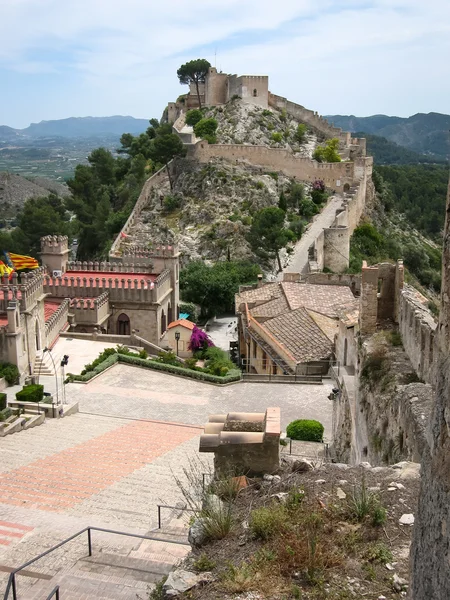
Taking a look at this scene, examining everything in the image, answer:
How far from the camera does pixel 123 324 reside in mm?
32500

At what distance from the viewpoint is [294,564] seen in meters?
5.75

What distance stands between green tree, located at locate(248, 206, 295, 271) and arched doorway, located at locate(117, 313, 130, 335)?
17.5 m

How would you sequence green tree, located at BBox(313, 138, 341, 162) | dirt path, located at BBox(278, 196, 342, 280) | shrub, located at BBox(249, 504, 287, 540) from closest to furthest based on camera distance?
shrub, located at BBox(249, 504, 287, 540), dirt path, located at BBox(278, 196, 342, 280), green tree, located at BBox(313, 138, 341, 162)

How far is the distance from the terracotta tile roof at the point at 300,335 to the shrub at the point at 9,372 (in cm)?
999

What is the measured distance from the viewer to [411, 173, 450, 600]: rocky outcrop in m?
3.94

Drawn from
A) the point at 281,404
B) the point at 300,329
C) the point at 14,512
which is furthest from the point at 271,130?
the point at 14,512

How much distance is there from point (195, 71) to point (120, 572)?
74979mm

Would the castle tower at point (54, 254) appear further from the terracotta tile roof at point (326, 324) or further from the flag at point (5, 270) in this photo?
the terracotta tile roof at point (326, 324)

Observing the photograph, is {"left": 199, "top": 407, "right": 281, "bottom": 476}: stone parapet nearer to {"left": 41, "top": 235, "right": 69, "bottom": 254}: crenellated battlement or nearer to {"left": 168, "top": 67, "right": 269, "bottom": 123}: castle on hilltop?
{"left": 41, "top": 235, "right": 69, "bottom": 254}: crenellated battlement

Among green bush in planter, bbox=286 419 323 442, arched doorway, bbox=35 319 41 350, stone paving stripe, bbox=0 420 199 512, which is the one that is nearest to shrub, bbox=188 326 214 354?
arched doorway, bbox=35 319 41 350

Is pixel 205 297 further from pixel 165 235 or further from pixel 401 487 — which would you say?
pixel 401 487

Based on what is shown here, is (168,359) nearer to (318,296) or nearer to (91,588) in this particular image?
(318,296)

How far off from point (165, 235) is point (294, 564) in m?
49.2

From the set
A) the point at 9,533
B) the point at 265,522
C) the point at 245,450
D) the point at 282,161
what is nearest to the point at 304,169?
the point at 282,161
